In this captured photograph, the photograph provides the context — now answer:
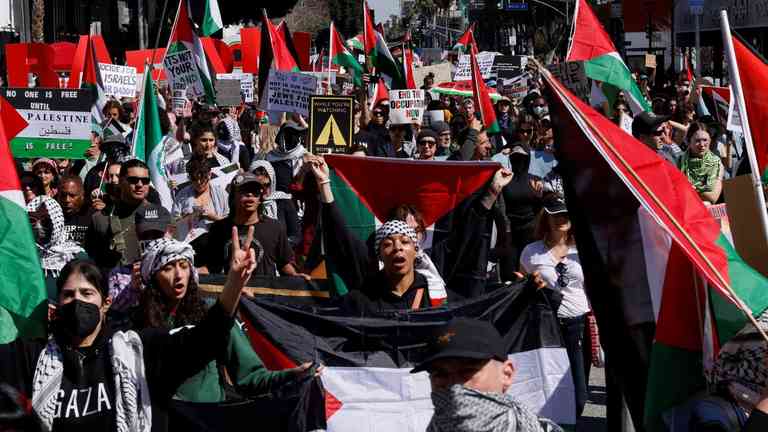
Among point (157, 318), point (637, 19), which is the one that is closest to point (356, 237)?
point (157, 318)

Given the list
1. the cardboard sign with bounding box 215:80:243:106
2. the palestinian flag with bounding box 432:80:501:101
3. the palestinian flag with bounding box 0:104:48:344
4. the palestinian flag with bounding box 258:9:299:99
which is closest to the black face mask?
the palestinian flag with bounding box 0:104:48:344

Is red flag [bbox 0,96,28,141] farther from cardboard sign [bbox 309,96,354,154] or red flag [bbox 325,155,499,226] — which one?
red flag [bbox 325,155,499,226]

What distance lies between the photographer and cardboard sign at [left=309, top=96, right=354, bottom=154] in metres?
10.1

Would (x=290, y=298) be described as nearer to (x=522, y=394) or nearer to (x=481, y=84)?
(x=522, y=394)

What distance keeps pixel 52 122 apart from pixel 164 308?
6777 mm

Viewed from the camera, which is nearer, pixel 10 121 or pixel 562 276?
pixel 562 276

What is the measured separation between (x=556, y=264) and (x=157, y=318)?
2989 millimetres

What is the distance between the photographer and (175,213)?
917 cm

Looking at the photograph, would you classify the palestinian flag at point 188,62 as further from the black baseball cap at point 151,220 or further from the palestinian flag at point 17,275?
the palestinian flag at point 17,275

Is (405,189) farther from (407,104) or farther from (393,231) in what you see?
→ (407,104)

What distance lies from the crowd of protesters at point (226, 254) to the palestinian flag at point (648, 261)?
226 mm

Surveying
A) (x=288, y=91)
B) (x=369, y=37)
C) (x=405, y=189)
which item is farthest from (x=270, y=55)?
(x=405, y=189)

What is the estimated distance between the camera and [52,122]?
11.4 meters

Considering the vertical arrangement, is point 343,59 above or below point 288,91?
above
